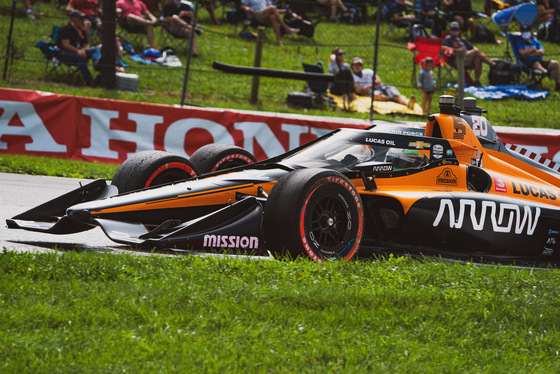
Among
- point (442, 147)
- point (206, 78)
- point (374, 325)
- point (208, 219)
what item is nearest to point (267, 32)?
point (206, 78)

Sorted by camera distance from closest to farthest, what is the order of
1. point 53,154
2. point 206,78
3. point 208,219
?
1. point 208,219
2. point 53,154
3. point 206,78

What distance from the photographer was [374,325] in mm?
4488

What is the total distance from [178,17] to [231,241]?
1366 cm

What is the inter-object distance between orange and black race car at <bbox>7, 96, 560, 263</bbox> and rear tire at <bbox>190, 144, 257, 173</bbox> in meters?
0.01

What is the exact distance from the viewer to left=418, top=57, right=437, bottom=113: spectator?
16.2 metres

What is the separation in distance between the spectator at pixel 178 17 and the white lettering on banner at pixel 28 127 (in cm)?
609

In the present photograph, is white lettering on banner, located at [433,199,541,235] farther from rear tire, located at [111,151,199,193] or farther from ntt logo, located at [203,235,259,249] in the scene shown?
rear tire, located at [111,151,199,193]

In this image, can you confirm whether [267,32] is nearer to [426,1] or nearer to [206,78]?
[206,78]

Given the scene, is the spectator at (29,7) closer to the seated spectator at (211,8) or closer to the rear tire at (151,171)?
the seated spectator at (211,8)

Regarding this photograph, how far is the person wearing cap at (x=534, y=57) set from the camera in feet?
60.2

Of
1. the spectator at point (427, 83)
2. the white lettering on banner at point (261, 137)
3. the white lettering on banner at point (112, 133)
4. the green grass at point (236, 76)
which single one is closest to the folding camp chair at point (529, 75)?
the green grass at point (236, 76)

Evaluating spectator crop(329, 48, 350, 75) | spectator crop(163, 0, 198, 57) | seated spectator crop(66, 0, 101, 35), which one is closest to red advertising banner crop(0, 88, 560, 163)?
spectator crop(329, 48, 350, 75)

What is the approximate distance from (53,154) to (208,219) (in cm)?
775

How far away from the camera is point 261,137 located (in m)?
13.3
